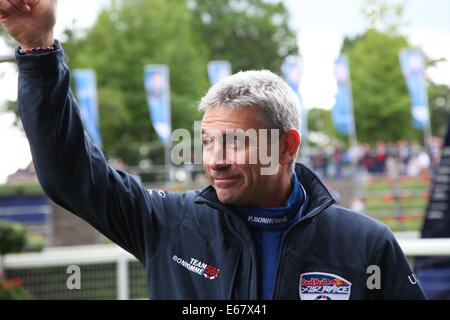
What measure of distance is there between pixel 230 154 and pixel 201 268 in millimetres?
360

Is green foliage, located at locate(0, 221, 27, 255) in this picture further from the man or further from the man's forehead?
the man's forehead

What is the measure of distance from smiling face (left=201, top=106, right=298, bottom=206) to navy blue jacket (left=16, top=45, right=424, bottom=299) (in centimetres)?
8

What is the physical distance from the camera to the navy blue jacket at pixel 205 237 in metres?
1.87

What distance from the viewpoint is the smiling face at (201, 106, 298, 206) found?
198cm

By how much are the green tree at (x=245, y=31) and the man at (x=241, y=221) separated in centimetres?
4017

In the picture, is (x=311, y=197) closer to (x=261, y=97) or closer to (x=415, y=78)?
(x=261, y=97)

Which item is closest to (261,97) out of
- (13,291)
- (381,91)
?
(13,291)

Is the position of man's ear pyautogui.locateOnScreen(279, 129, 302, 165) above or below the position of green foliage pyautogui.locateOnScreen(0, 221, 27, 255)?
above

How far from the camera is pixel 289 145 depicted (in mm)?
2131

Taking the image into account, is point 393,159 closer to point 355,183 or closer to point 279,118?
point 355,183

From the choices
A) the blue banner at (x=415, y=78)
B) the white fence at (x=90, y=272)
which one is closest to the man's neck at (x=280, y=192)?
the white fence at (x=90, y=272)

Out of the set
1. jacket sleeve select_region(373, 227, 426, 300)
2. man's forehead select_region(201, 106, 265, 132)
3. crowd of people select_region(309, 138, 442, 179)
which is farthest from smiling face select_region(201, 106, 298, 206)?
crowd of people select_region(309, 138, 442, 179)

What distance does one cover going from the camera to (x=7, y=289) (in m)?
5.05

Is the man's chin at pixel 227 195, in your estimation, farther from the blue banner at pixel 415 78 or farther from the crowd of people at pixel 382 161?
the blue banner at pixel 415 78
